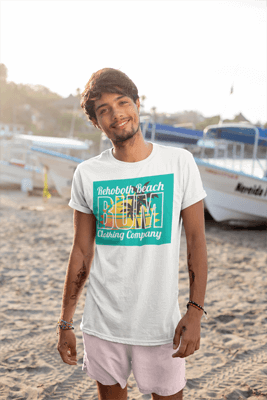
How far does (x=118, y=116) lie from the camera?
1.46 meters

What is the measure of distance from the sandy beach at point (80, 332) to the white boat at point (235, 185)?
2.14 meters

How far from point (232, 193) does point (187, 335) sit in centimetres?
854

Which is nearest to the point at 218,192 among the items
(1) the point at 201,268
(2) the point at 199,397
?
(2) the point at 199,397

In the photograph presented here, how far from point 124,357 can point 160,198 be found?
0.70 metres

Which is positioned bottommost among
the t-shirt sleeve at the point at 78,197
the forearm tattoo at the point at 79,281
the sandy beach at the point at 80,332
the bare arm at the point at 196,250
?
the sandy beach at the point at 80,332

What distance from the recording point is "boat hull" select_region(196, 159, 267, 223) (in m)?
9.03

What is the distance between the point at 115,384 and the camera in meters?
1.46

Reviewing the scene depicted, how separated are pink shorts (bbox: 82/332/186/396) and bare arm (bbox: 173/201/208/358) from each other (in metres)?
0.11

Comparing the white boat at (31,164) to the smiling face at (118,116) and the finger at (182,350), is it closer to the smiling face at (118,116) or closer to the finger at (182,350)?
the smiling face at (118,116)

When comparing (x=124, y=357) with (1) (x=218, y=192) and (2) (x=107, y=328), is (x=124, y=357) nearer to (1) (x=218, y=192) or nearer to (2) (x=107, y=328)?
(2) (x=107, y=328)

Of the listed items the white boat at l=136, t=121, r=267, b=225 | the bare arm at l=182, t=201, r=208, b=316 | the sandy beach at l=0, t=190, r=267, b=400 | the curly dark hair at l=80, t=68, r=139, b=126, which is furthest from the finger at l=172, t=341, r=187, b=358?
the white boat at l=136, t=121, r=267, b=225

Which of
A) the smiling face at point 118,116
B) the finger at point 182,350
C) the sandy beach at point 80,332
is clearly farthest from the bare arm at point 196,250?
the sandy beach at point 80,332

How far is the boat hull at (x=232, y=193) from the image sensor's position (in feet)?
29.6

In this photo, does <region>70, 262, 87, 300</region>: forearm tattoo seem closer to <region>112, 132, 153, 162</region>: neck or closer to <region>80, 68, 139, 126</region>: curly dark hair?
<region>112, 132, 153, 162</region>: neck
